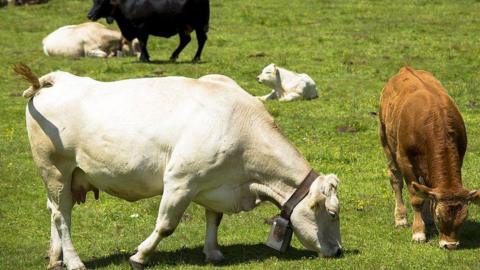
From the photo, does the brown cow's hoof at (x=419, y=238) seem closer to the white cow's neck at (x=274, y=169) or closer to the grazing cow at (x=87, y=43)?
the white cow's neck at (x=274, y=169)

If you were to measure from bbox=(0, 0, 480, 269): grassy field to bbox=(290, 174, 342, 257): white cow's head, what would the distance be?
25 cm

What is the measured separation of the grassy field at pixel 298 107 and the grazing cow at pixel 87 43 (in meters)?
0.73

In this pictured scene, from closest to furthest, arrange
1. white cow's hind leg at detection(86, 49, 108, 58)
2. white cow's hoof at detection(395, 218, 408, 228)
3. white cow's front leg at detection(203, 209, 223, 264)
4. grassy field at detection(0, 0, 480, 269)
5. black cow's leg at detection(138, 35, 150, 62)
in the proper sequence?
1. white cow's front leg at detection(203, 209, 223, 264)
2. grassy field at detection(0, 0, 480, 269)
3. white cow's hoof at detection(395, 218, 408, 228)
4. black cow's leg at detection(138, 35, 150, 62)
5. white cow's hind leg at detection(86, 49, 108, 58)

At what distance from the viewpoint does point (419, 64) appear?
86.6ft

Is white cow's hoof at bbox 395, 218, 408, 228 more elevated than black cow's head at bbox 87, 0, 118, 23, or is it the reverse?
white cow's hoof at bbox 395, 218, 408, 228

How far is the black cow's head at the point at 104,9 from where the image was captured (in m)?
29.5

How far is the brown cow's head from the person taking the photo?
35.8 feet

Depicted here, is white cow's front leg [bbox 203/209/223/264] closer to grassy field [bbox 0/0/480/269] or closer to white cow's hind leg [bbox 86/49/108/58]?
grassy field [bbox 0/0/480/269]

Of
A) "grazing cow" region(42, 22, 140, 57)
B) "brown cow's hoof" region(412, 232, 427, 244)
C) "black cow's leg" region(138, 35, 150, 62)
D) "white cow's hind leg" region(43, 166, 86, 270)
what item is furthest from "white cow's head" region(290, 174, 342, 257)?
"grazing cow" region(42, 22, 140, 57)

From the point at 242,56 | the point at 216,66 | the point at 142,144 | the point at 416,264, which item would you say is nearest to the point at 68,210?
the point at 142,144

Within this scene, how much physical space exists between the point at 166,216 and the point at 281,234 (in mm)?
1205

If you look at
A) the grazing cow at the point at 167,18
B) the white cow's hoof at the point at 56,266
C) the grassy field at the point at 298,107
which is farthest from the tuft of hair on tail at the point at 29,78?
the grazing cow at the point at 167,18

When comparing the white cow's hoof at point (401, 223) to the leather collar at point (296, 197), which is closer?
the leather collar at point (296, 197)

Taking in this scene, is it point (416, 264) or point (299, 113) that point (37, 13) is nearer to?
point (299, 113)
